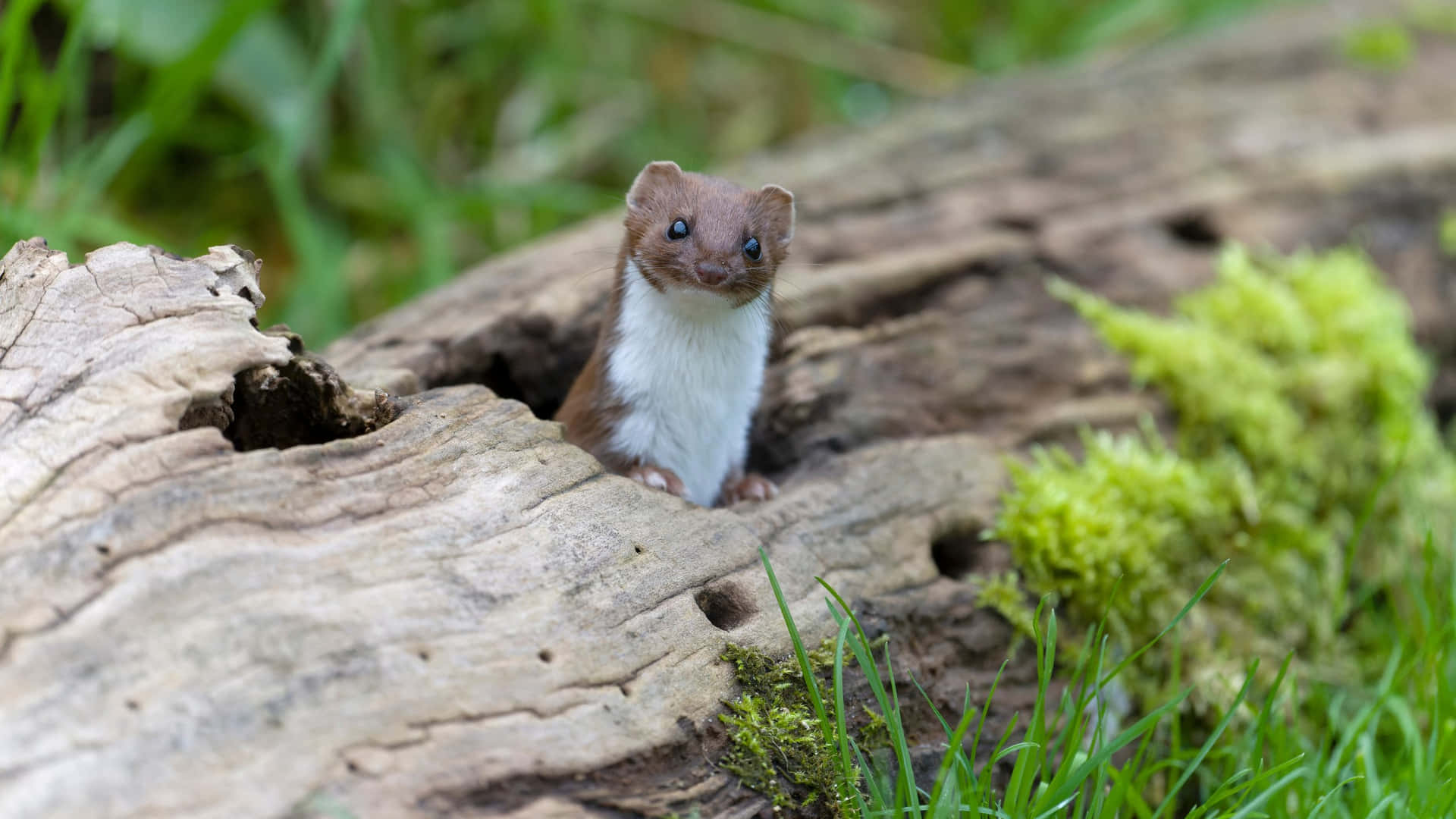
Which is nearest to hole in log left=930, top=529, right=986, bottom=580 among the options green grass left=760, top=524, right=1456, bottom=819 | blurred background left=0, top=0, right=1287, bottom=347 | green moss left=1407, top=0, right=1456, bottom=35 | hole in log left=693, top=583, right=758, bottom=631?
green grass left=760, top=524, right=1456, bottom=819

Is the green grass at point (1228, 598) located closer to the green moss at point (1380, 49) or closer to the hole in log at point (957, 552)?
the hole in log at point (957, 552)

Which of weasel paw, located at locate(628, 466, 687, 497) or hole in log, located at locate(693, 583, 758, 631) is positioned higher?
weasel paw, located at locate(628, 466, 687, 497)

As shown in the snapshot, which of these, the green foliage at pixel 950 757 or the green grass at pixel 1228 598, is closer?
the green foliage at pixel 950 757

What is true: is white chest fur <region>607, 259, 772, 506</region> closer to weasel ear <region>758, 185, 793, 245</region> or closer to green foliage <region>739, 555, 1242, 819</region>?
weasel ear <region>758, 185, 793, 245</region>

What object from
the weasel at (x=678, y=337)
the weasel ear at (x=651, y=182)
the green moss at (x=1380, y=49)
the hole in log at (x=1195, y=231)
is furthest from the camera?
the green moss at (x=1380, y=49)

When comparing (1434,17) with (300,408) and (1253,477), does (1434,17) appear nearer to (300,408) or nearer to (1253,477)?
(1253,477)

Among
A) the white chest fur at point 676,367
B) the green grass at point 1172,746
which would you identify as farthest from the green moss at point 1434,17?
the white chest fur at point 676,367
